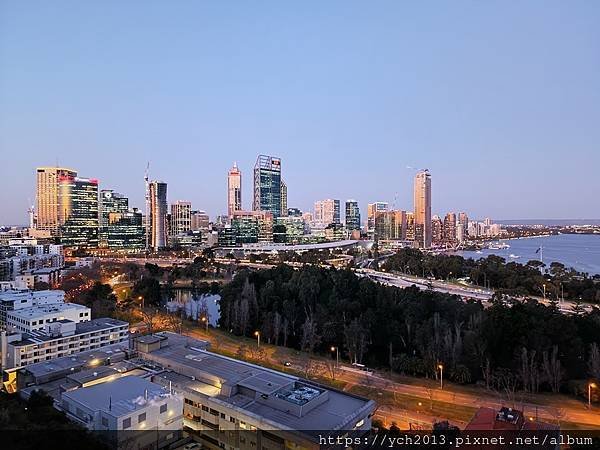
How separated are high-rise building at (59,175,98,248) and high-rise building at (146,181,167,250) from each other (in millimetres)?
5166

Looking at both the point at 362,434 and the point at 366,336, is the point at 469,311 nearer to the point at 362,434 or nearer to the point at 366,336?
the point at 366,336

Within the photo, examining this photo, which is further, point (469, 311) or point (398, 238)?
point (398, 238)

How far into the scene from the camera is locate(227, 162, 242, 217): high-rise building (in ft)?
202

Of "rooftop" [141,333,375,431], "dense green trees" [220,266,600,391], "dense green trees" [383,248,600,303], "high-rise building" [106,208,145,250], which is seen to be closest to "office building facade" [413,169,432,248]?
"dense green trees" [383,248,600,303]

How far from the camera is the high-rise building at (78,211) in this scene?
35.9 m

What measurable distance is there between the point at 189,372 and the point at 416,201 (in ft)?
153

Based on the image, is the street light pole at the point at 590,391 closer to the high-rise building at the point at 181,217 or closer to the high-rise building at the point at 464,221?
the high-rise building at the point at 181,217

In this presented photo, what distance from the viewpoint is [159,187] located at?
41.7 meters

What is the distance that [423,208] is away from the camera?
48844 mm

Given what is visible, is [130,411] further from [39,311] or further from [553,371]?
[553,371]

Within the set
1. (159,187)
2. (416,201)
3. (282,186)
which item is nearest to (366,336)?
(159,187)

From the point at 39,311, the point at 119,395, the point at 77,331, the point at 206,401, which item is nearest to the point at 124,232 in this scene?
the point at 39,311

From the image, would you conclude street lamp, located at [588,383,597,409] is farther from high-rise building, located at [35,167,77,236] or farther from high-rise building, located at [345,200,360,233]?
high-rise building, located at [345,200,360,233]

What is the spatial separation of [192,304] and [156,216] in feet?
89.1
